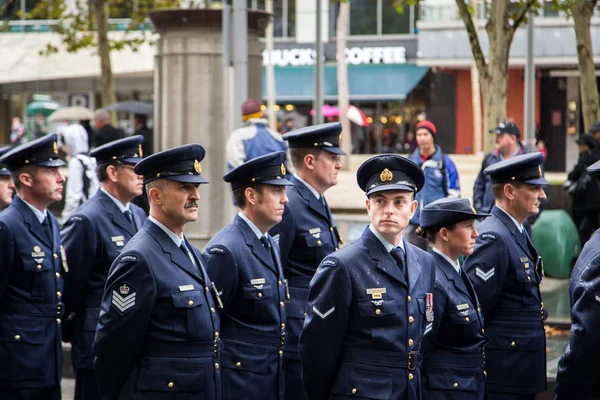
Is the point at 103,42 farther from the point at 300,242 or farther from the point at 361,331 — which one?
the point at 361,331

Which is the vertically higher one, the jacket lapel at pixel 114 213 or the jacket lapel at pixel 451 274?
the jacket lapel at pixel 114 213

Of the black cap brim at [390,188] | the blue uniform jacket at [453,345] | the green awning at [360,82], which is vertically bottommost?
the blue uniform jacket at [453,345]

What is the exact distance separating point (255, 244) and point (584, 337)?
189 cm

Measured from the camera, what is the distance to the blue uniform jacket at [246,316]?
5.73 meters

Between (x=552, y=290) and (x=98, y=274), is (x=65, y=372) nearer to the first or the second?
(x=98, y=274)

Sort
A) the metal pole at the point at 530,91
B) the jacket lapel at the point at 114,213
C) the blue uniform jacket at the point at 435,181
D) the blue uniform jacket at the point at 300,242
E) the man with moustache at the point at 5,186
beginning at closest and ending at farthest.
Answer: the blue uniform jacket at the point at 300,242
the jacket lapel at the point at 114,213
the man with moustache at the point at 5,186
the blue uniform jacket at the point at 435,181
the metal pole at the point at 530,91

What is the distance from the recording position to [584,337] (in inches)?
195

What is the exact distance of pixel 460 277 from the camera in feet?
18.4

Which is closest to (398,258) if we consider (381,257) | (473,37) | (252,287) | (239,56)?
(381,257)

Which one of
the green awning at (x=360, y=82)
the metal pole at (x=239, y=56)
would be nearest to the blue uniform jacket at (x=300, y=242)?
the metal pole at (x=239, y=56)

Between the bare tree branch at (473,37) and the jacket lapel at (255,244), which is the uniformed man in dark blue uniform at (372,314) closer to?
the jacket lapel at (255,244)

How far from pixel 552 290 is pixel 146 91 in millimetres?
37459

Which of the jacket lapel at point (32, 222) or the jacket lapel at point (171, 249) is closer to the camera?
the jacket lapel at point (171, 249)

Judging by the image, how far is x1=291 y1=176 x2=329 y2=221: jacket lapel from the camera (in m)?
6.80
